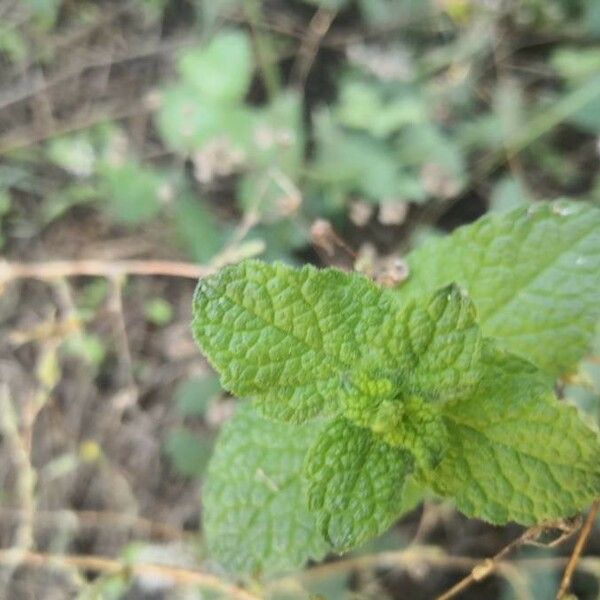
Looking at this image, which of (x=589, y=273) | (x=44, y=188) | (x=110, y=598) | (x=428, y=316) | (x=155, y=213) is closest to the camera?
(x=428, y=316)

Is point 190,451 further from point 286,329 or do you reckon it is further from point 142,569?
point 286,329

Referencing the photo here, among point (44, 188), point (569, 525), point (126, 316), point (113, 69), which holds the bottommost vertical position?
point (569, 525)

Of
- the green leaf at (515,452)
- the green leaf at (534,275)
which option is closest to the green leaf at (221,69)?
the green leaf at (534,275)

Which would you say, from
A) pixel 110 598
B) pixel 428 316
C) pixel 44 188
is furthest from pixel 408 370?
pixel 44 188

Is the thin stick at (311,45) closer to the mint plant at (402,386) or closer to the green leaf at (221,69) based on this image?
the green leaf at (221,69)

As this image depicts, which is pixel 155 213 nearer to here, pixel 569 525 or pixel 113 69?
pixel 113 69

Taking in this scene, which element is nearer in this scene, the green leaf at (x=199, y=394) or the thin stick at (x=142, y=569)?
the thin stick at (x=142, y=569)

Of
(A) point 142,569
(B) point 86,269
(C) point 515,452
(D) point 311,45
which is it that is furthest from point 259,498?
(D) point 311,45
